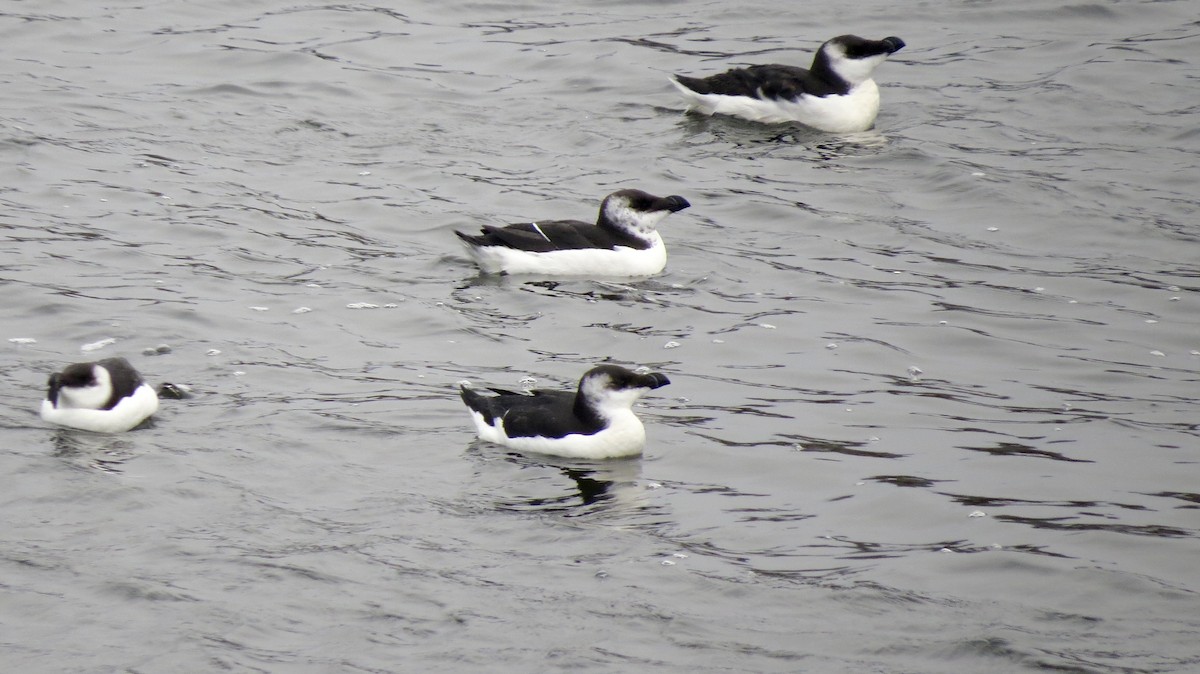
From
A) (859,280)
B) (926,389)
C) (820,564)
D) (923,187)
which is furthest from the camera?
(923,187)

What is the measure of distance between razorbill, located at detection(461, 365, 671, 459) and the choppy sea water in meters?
0.14

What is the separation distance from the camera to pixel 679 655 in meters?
6.70

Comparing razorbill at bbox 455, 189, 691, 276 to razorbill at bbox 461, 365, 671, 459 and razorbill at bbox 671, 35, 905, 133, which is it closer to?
razorbill at bbox 461, 365, 671, 459

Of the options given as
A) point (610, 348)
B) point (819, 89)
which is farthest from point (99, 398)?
point (819, 89)

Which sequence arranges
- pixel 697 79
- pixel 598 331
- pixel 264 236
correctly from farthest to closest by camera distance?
pixel 697 79
pixel 264 236
pixel 598 331

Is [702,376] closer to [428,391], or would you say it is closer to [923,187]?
[428,391]

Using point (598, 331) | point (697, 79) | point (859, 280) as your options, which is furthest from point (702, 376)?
point (697, 79)

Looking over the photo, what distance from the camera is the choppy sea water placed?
279 inches

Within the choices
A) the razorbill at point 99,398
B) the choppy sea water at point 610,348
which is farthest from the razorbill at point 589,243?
the razorbill at point 99,398

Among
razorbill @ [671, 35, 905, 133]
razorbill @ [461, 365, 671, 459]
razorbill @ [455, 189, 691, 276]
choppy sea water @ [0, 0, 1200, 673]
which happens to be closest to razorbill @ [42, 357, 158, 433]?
choppy sea water @ [0, 0, 1200, 673]

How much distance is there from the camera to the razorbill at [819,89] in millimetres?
16594

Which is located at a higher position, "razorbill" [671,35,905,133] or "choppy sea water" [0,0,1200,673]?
"razorbill" [671,35,905,133]

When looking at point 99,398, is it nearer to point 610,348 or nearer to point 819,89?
point 610,348

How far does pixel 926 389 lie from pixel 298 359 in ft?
14.1
